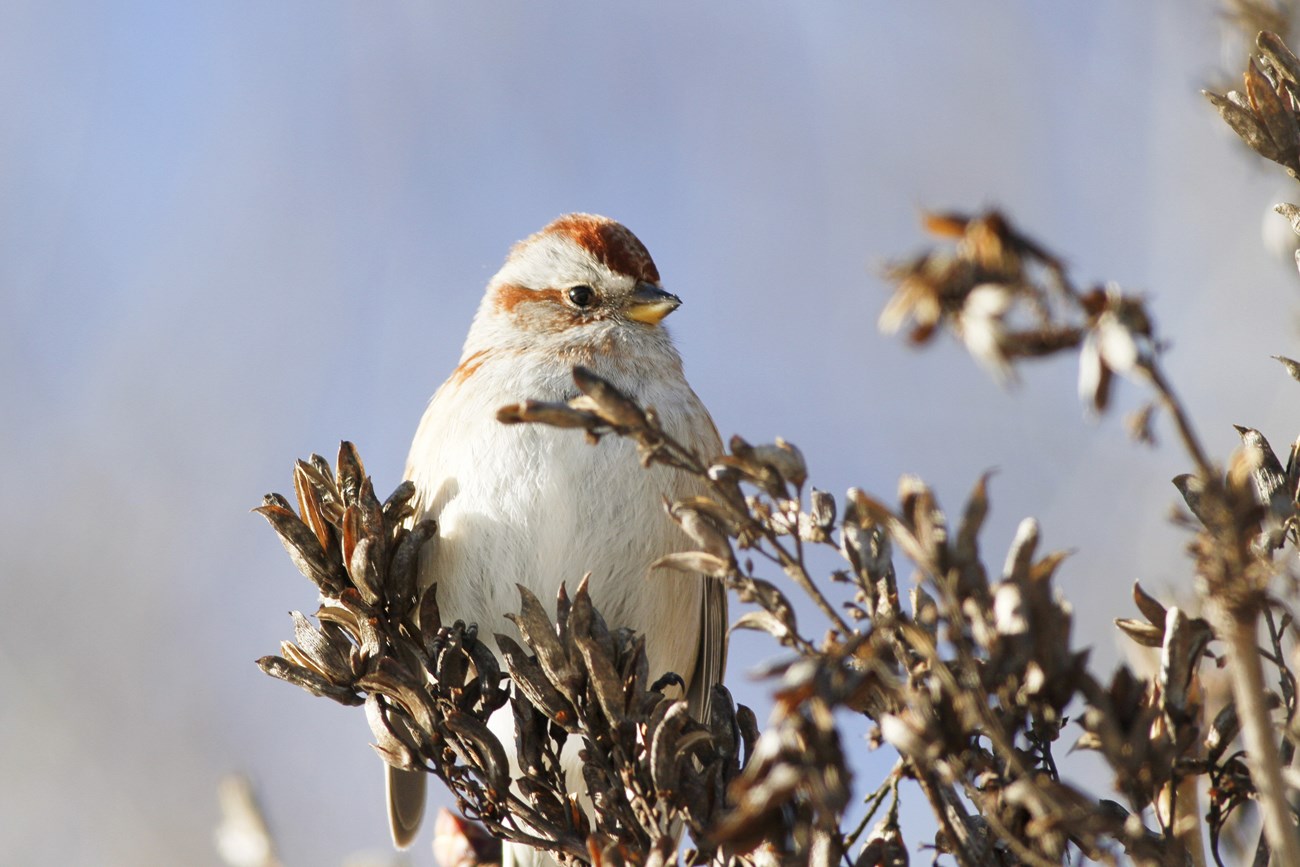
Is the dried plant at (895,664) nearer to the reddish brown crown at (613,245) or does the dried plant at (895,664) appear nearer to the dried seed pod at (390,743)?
the dried seed pod at (390,743)

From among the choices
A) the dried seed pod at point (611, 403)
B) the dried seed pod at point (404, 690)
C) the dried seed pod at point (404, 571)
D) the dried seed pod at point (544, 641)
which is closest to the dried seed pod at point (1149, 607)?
the dried seed pod at point (611, 403)

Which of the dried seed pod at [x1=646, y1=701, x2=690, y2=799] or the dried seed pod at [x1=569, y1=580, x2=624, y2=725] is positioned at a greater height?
the dried seed pod at [x1=569, y1=580, x2=624, y2=725]

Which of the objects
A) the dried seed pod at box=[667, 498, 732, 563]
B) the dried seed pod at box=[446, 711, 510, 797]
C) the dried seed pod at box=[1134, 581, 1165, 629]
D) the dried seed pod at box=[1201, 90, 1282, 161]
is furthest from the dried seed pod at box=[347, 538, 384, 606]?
the dried seed pod at box=[1201, 90, 1282, 161]

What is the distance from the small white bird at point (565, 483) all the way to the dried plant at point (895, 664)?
0.45 m

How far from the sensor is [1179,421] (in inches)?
42.2

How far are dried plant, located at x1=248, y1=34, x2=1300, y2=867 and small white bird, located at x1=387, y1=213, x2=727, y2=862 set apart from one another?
452mm

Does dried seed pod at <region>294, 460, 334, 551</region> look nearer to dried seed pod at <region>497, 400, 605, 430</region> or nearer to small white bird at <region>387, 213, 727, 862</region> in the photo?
small white bird at <region>387, 213, 727, 862</region>

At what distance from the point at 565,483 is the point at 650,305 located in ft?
2.42

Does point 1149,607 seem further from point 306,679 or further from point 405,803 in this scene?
point 405,803

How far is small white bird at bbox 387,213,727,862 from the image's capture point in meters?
2.92

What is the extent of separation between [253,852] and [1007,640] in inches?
43.1

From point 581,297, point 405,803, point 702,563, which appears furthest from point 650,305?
point 702,563

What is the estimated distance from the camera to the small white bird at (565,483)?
2.92m

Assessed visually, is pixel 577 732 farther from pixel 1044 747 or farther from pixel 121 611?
pixel 121 611
